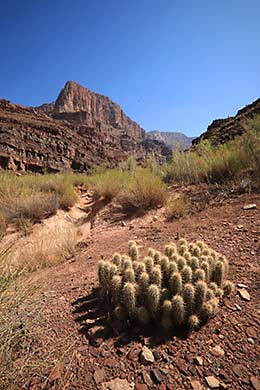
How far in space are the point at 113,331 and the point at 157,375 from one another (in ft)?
1.62

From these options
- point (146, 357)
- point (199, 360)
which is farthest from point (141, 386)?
point (199, 360)

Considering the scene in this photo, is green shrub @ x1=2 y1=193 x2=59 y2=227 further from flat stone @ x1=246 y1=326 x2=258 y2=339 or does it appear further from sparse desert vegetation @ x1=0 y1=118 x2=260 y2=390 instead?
flat stone @ x1=246 y1=326 x2=258 y2=339

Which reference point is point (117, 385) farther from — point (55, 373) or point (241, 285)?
point (241, 285)

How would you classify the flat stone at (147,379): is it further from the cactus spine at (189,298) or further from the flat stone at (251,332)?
the flat stone at (251,332)

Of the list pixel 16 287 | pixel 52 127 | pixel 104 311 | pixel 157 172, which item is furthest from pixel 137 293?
pixel 52 127

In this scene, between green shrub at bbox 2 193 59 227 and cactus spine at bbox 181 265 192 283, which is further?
green shrub at bbox 2 193 59 227

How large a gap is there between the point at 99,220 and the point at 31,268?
2683 mm

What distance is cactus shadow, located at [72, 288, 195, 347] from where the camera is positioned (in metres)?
1.70

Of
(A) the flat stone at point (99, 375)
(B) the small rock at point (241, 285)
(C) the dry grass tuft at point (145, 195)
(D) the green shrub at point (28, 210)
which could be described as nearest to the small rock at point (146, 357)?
(A) the flat stone at point (99, 375)

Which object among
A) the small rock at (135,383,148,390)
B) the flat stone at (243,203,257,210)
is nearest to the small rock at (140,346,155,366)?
the small rock at (135,383,148,390)

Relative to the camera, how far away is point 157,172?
798cm

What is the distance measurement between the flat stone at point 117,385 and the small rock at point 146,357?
17 cm

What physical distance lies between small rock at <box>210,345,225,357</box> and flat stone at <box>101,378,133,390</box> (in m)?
0.59

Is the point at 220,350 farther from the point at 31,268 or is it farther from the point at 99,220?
the point at 99,220
